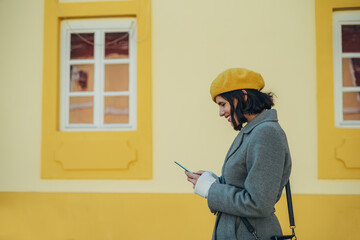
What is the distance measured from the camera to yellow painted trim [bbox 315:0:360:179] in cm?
336

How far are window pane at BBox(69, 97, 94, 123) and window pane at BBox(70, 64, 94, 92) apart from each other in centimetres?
11

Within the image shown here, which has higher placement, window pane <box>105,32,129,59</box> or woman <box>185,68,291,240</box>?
window pane <box>105,32,129,59</box>

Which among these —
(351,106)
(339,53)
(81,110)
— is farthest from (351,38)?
(81,110)

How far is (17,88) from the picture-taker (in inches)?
148

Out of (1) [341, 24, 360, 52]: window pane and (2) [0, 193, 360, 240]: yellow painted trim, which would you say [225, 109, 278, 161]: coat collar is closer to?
(2) [0, 193, 360, 240]: yellow painted trim

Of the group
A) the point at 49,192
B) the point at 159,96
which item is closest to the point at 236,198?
the point at 159,96

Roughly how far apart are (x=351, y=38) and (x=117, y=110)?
2.52 m

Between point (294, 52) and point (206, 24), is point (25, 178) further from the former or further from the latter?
point (294, 52)

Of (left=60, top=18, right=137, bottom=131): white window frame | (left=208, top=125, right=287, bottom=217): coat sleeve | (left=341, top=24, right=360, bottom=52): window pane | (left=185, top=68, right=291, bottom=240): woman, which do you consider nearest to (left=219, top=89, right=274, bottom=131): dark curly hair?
(left=185, top=68, right=291, bottom=240): woman

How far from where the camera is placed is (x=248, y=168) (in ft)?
5.19

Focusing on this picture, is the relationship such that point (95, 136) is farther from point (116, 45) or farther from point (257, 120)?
point (257, 120)

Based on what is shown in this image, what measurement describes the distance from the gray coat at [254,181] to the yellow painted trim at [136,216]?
1.78m

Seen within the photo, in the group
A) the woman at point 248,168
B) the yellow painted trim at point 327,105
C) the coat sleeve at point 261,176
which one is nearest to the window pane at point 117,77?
the yellow painted trim at point 327,105

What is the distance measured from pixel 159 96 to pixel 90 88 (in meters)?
0.82
